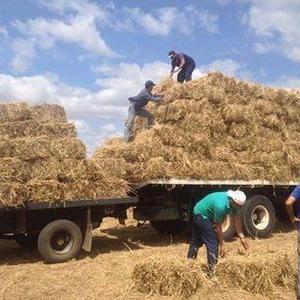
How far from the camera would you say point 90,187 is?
1165 cm

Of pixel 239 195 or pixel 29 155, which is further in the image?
pixel 29 155

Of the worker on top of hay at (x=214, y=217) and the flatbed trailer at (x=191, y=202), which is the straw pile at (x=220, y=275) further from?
the flatbed trailer at (x=191, y=202)

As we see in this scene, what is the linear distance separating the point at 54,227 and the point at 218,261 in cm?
375

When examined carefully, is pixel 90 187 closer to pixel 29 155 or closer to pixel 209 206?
pixel 29 155

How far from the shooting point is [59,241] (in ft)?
37.4

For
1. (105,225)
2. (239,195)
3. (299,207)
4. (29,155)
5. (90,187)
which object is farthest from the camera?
(105,225)

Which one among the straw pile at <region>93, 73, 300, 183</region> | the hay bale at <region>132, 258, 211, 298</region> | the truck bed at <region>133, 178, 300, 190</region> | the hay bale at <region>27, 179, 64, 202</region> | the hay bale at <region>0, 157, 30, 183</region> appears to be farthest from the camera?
the straw pile at <region>93, 73, 300, 183</region>

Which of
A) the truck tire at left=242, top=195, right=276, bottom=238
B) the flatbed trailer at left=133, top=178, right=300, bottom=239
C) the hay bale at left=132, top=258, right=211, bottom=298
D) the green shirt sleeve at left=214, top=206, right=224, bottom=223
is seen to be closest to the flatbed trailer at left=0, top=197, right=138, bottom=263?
the flatbed trailer at left=133, top=178, right=300, bottom=239

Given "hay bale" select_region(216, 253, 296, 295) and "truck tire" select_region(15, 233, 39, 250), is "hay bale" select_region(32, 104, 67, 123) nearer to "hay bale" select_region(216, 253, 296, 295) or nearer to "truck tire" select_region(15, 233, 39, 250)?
"truck tire" select_region(15, 233, 39, 250)

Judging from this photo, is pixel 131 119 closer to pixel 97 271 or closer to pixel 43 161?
pixel 43 161

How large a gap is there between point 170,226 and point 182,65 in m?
4.49

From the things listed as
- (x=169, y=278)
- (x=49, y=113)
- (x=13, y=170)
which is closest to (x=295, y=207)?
(x=169, y=278)

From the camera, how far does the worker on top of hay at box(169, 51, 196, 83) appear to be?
16.3 m

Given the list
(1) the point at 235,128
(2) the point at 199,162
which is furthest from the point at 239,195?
(1) the point at 235,128
